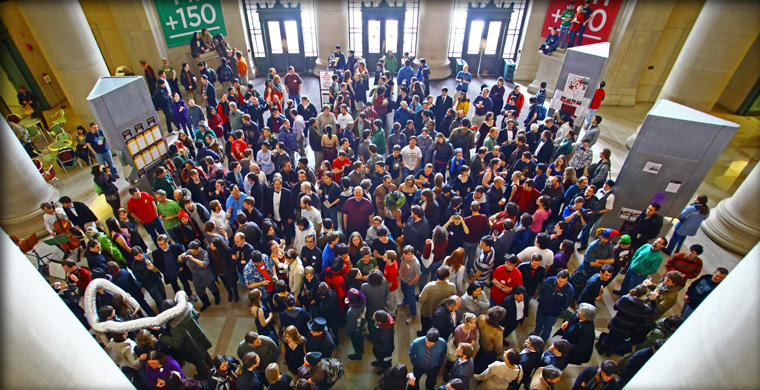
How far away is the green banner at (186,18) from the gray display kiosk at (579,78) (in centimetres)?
1333

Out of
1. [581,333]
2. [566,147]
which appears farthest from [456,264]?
[566,147]

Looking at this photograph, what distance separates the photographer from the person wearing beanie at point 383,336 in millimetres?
4484

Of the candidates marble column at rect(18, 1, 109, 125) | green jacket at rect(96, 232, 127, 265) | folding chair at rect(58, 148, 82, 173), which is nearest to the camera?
green jacket at rect(96, 232, 127, 265)

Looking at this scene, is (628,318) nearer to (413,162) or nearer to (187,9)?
(413,162)

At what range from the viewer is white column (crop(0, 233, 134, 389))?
1.82 m

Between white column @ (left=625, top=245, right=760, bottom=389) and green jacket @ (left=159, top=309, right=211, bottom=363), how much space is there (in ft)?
15.4

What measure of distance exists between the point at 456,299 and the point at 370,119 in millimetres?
6078

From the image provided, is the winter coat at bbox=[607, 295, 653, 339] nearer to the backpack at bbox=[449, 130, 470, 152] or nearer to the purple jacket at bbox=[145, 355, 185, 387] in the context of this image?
the backpack at bbox=[449, 130, 470, 152]

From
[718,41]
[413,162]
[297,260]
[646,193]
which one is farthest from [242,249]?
[718,41]

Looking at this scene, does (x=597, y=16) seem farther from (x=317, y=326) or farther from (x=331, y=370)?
(x=331, y=370)

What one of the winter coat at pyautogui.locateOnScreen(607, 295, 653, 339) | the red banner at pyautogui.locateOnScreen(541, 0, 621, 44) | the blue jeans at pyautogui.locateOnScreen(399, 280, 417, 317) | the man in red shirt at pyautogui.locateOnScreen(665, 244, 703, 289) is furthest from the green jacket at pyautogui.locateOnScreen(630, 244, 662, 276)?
the red banner at pyautogui.locateOnScreen(541, 0, 621, 44)

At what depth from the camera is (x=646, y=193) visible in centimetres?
752

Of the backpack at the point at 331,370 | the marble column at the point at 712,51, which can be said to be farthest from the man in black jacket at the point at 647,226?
the marble column at the point at 712,51

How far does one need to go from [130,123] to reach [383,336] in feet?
24.3
